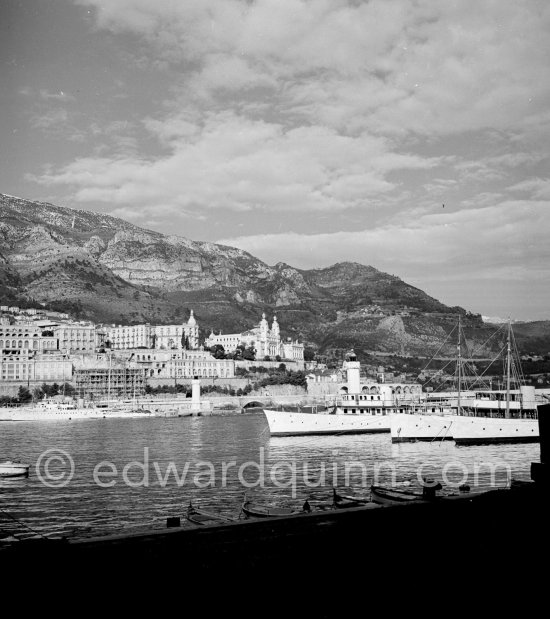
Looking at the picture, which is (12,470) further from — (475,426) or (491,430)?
(491,430)

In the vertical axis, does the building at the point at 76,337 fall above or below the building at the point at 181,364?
above

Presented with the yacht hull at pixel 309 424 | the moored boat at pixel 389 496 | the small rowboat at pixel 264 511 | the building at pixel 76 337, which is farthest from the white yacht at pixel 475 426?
the building at pixel 76 337

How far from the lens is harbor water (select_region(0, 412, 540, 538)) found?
76.0 ft

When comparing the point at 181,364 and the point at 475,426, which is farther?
the point at 181,364

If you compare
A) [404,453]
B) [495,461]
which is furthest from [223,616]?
[404,453]

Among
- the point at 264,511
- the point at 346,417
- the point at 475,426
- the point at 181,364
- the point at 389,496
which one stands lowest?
the point at 264,511

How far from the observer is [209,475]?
33.5m

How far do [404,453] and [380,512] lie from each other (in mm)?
38412

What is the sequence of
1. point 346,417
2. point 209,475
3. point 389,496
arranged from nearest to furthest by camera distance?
point 389,496
point 209,475
point 346,417

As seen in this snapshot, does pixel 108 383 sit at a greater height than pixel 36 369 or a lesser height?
lesser

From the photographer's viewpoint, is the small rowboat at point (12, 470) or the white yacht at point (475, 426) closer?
the small rowboat at point (12, 470)

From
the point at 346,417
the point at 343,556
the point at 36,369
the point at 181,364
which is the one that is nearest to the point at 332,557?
the point at 343,556

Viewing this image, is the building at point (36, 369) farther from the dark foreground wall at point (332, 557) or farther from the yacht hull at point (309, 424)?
the dark foreground wall at point (332, 557)

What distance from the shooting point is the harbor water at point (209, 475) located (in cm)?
2317
